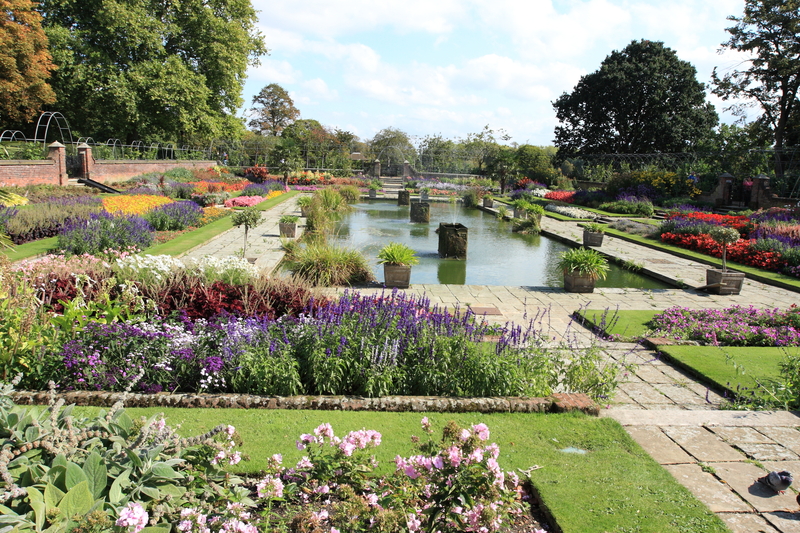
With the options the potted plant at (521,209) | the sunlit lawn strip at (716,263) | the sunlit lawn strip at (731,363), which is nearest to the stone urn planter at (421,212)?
the potted plant at (521,209)

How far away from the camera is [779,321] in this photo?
6.65 meters

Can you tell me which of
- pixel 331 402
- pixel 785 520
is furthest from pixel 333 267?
pixel 785 520

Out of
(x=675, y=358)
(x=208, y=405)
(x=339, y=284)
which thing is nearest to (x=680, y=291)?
(x=675, y=358)

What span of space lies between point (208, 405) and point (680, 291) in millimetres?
8502

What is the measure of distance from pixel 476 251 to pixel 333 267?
5.47 metres

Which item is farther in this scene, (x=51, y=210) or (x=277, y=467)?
(x=51, y=210)

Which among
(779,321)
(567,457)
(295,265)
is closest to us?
(567,457)

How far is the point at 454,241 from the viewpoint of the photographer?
1182 cm

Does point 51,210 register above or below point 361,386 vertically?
Answer: above

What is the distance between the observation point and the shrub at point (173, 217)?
42.6 ft

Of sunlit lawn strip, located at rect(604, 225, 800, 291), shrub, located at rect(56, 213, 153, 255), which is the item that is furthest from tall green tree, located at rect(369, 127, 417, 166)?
shrub, located at rect(56, 213, 153, 255)

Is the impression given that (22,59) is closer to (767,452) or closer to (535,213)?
(535,213)

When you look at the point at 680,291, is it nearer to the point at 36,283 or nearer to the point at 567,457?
the point at 567,457

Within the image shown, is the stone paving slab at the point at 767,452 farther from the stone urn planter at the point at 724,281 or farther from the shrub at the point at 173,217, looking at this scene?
the shrub at the point at 173,217
